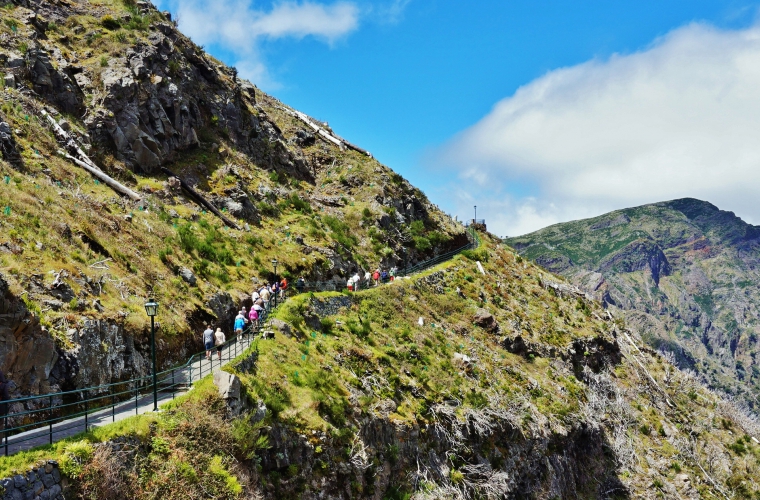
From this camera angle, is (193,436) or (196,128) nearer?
(193,436)

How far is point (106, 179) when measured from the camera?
2719cm

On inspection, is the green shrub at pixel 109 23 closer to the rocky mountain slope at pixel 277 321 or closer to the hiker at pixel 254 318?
the rocky mountain slope at pixel 277 321

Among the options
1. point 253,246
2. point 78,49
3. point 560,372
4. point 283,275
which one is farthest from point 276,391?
point 78,49

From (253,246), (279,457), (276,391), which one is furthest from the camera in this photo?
(253,246)

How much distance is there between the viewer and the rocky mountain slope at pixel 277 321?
46.9ft

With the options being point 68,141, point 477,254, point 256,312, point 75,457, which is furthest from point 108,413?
point 477,254

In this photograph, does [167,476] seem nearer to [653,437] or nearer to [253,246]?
[253,246]

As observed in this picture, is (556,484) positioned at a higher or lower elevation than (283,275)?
lower

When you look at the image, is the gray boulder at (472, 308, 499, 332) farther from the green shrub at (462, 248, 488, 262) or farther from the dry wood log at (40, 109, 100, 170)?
the dry wood log at (40, 109, 100, 170)

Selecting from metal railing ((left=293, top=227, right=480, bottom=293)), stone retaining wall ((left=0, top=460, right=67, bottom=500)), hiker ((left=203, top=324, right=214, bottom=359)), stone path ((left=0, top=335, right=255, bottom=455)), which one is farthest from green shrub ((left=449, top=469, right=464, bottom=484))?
stone retaining wall ((left=0, top=460, right=67, bottom=500))

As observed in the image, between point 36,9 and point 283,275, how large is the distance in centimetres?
2523

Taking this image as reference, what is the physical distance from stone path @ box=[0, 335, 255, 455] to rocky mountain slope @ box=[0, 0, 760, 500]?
3.22ft

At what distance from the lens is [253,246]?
30.4 meters

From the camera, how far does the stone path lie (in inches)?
439
